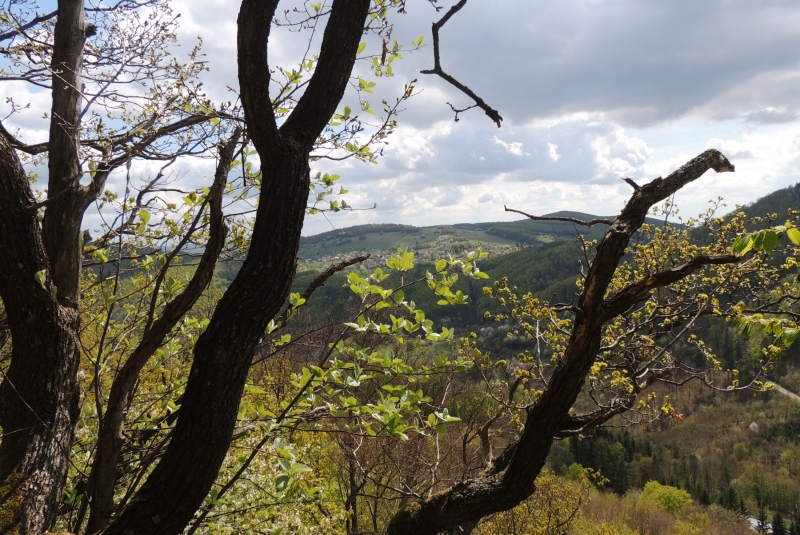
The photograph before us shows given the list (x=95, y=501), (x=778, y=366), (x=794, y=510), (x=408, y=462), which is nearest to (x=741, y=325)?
(x=95, y=501)

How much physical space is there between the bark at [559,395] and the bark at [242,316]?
1798mm

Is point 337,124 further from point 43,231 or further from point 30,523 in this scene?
point 30,523

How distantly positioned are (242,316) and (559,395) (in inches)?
80.9

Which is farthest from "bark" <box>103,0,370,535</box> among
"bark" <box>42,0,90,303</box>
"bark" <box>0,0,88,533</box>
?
"bark" <box>42,0,90,303</box>

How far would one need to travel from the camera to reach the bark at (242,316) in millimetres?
1899

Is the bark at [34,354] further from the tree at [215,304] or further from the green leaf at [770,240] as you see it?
the green leaf at [770,240]

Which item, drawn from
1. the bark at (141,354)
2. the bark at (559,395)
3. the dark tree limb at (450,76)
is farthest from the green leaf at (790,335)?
the bark at (141,354)

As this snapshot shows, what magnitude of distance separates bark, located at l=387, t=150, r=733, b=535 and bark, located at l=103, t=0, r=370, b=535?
1798mm

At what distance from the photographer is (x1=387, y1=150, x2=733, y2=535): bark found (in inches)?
107

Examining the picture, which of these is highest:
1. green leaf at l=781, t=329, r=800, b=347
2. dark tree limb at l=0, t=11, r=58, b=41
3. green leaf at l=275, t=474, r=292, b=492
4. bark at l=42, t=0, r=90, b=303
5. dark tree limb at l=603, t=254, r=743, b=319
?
dark tree limb at l=0, t=11, r=58, b=41

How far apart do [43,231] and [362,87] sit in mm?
2264

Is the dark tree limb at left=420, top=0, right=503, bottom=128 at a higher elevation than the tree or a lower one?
higher

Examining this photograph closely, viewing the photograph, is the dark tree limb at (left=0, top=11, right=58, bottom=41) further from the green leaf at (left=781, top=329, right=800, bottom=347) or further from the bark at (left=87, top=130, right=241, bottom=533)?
the green leaf at (left=781, top=329, right=800, bottom=347)

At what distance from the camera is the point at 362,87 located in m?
2.82
